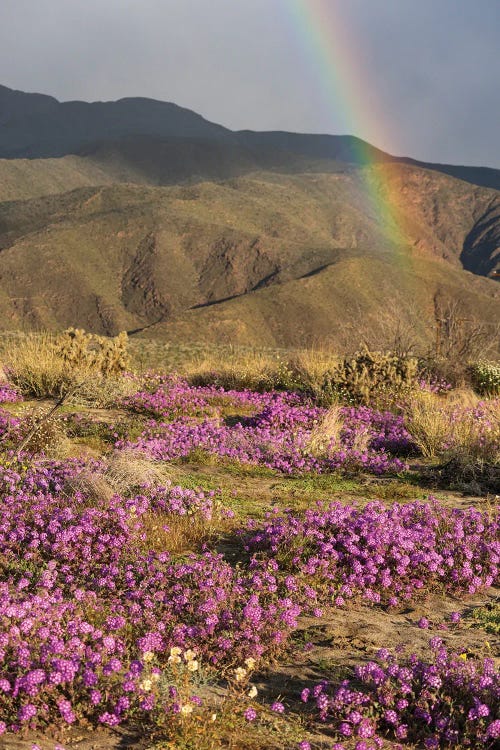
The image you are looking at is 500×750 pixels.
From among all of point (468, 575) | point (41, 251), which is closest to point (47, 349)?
point (468, 575)

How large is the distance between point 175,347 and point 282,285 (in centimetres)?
5900

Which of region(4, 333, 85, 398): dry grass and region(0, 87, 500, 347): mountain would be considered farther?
region(0, 87, 500, 347): mountain

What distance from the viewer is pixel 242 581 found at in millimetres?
4598

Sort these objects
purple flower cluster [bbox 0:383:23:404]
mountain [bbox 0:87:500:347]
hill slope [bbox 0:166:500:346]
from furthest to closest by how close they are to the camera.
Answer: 1. hill slope [bbox 0:166:500:346]
2. mountain [bbox 0:87:500:347]
3. purple flower cluster [bbox 0:383:23:404]

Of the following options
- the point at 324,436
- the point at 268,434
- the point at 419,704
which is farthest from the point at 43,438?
the point at 419,704

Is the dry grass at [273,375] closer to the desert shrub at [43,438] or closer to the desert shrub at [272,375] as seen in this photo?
the desert shrub at [272,375]

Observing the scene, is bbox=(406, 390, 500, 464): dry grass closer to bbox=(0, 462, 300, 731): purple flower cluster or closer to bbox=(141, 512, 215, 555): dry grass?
bbox=(141, 512, 215, 555): dry grass

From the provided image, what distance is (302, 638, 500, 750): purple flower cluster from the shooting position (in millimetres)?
3182

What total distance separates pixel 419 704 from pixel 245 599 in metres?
1.32

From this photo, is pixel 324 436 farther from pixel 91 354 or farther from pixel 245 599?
pixel 91 354

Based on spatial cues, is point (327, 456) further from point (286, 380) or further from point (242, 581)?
point (286, 380)

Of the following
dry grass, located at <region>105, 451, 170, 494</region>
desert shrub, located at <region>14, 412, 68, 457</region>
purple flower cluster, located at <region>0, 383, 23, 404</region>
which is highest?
dry grass, located at <region>105, 451, 170, 494</region>

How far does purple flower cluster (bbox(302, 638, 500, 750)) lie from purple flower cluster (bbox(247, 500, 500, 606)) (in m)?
1.25

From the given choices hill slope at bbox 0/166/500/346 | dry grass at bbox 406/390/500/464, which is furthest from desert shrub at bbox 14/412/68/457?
hill slope at bbox 0/166/500/346
